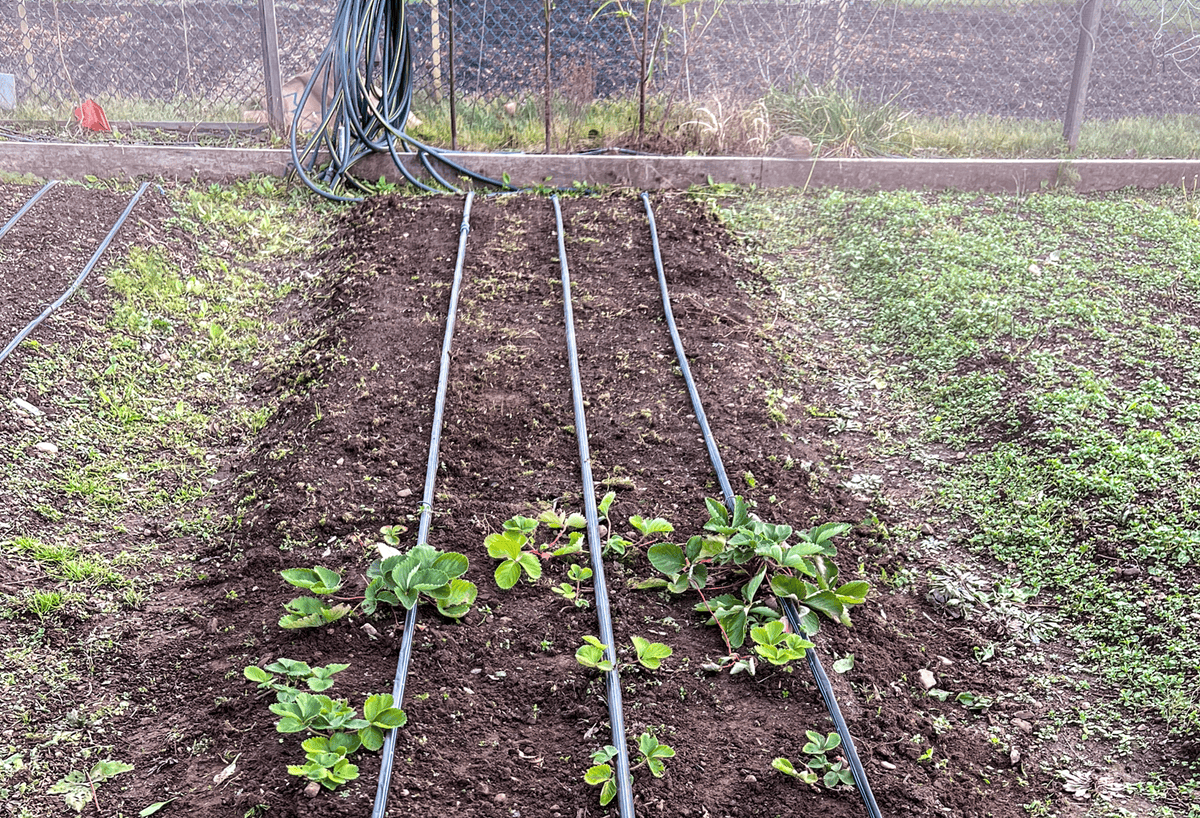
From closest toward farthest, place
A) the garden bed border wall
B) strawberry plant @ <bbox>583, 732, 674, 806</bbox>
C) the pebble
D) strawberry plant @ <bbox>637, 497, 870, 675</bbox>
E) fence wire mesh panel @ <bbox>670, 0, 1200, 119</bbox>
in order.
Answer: strawberry plant @ <bbox>583, 732, 674, 806</bbox> < strawberry plant @ <bbox>637, 497, 870, 675</bbox> < the pebble < the garden bed border wall < fence wire mesh panel @ <bbox>670, 0, 1200, 119</bbox>

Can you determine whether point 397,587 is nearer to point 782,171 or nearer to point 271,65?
point 782,171

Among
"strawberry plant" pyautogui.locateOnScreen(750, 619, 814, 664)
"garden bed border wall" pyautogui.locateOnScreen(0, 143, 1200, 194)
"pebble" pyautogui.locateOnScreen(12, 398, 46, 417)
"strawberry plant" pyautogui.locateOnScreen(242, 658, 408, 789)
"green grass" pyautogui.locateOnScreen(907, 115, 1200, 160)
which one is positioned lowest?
"strawberry plant" pyautogui.locateOnScreen(242, 658, 408, 789)

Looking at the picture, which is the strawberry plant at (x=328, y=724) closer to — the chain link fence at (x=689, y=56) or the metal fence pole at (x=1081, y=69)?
the chain link fence at (x=689, y=56)

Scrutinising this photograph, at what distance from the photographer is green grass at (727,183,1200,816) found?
2.64m

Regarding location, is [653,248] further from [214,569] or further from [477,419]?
[214,569]

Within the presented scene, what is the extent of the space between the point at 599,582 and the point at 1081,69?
580cm

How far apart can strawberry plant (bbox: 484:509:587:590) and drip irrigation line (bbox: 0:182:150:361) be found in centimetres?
256

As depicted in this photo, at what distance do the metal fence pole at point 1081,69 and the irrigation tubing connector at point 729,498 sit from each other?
3337 millimetres

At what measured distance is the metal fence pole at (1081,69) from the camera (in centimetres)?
609

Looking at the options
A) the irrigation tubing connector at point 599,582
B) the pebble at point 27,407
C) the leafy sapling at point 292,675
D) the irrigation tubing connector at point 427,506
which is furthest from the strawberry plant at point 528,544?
the pebble at point 27,407

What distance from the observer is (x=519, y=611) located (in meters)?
2.66

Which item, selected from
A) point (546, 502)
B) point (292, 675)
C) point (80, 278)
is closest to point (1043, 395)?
point (546, 502)

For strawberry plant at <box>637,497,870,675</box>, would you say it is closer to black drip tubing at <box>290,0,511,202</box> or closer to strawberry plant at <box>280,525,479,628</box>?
strawberry plant at <box>280,525,479,628</box>

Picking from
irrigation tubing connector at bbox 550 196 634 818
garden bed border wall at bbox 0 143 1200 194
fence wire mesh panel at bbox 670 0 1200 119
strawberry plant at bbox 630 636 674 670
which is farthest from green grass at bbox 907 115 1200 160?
strawberry plant at bbox 630 636 674 670
